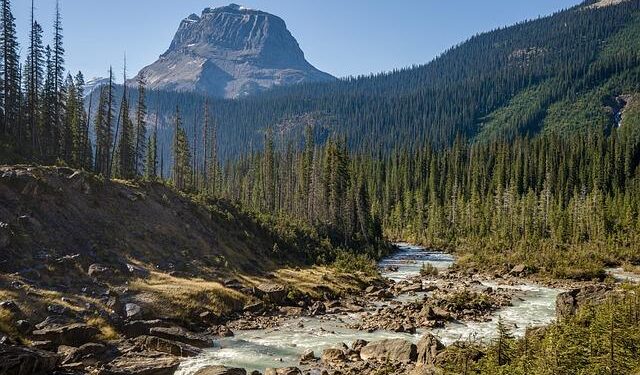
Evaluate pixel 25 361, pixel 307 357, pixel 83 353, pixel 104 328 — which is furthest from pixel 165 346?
pixel 307 357

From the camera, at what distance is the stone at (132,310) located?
3224 centimetres

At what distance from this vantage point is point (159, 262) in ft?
144

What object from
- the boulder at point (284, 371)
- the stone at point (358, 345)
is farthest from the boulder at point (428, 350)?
the boulder at point (284, 371)

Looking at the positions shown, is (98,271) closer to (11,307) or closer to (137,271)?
(137,271)

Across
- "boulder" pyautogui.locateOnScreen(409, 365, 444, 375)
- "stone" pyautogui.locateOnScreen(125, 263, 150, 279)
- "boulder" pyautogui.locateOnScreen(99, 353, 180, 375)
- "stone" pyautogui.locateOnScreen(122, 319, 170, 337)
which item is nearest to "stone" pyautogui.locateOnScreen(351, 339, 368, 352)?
"boulder" pyautogui.locateOnScreen(409, 365, 444, 375)

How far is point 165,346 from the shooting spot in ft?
89.9

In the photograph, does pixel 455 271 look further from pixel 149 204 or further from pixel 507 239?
pixel 149 204

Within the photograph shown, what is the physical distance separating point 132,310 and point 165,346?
6.74 m

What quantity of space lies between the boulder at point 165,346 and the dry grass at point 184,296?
5.91m

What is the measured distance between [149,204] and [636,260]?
6937 cm

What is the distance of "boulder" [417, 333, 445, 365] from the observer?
79.7ft

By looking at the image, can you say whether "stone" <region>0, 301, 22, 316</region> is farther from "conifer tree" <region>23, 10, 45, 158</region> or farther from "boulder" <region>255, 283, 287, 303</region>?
"conifer tree" <region>23, 10, 45, 158</region>

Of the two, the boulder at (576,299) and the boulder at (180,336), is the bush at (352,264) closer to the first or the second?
the boulder at (576,299)

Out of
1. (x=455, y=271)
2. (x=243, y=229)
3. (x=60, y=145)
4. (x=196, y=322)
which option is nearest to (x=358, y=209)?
(x=455, y=271)
